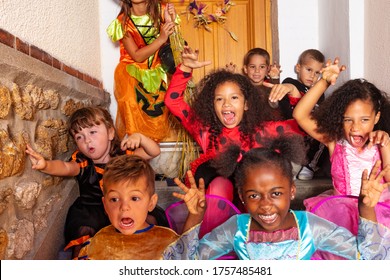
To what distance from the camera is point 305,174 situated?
2.66 metres

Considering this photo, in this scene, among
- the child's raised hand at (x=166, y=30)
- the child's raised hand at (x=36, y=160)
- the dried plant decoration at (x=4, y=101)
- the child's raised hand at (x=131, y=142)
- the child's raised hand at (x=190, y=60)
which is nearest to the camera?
the dried plant decoration at (x=4, y=101)

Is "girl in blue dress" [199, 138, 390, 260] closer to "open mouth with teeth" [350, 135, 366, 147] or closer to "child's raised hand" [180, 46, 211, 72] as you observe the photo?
"open mouth with teeth" [350, 135, 366, 147]

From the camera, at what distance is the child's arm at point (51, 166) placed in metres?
1.72

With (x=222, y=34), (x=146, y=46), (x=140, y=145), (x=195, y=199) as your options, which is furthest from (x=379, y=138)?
(x=222, y=34)

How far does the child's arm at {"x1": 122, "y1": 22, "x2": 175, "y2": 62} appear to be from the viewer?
2.61 m

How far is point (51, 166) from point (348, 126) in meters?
1.31

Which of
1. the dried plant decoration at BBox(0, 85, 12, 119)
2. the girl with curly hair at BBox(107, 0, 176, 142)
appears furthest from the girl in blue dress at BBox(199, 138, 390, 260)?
the girl with curly hair at BBox(107, 0, 176, 142)

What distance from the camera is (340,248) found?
1.37 metres

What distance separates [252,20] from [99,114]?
1.85 metres

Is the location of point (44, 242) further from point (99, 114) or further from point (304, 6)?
point (304, 6)

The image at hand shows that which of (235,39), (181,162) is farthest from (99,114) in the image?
(235,39)

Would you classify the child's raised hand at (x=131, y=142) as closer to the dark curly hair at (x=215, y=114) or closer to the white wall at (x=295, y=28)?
the dark curly hair at (x=215, y=114)

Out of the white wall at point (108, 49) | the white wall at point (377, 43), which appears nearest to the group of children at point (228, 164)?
the white wall at point (108, 49)

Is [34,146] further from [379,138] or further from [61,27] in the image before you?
[379,138]
